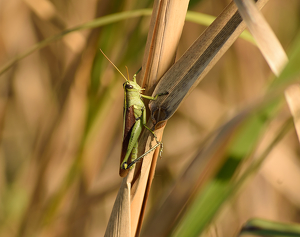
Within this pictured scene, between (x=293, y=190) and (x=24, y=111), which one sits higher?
(x=24, y=111)

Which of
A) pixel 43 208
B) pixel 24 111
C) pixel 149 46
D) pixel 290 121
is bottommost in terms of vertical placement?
pixel 290 121

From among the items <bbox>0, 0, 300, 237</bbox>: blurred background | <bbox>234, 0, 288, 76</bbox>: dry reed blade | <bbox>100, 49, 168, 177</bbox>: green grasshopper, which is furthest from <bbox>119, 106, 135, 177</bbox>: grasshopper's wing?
<bbox>234, 0, 288, 76</bbox>: dry reed blade

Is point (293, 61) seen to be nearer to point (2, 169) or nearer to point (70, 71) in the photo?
point (70, 71)

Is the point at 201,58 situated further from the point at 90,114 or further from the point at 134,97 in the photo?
the point at 90,114

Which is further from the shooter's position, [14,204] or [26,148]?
[26,148]

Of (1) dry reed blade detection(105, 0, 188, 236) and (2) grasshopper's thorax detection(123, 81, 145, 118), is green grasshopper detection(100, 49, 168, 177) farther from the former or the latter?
(1) dry reed blade detection(105, 0, 188, 236)

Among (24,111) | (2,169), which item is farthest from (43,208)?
(24,111)

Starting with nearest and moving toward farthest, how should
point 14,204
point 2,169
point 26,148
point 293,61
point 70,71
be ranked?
point 293,61
point 70,71
point 14,204
point 2,169
point 26,148

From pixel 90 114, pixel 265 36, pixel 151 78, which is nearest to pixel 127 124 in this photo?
pixel 90 114

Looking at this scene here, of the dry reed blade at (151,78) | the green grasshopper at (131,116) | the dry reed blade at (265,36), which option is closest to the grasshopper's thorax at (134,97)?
the green grasshopper at (131,116)
